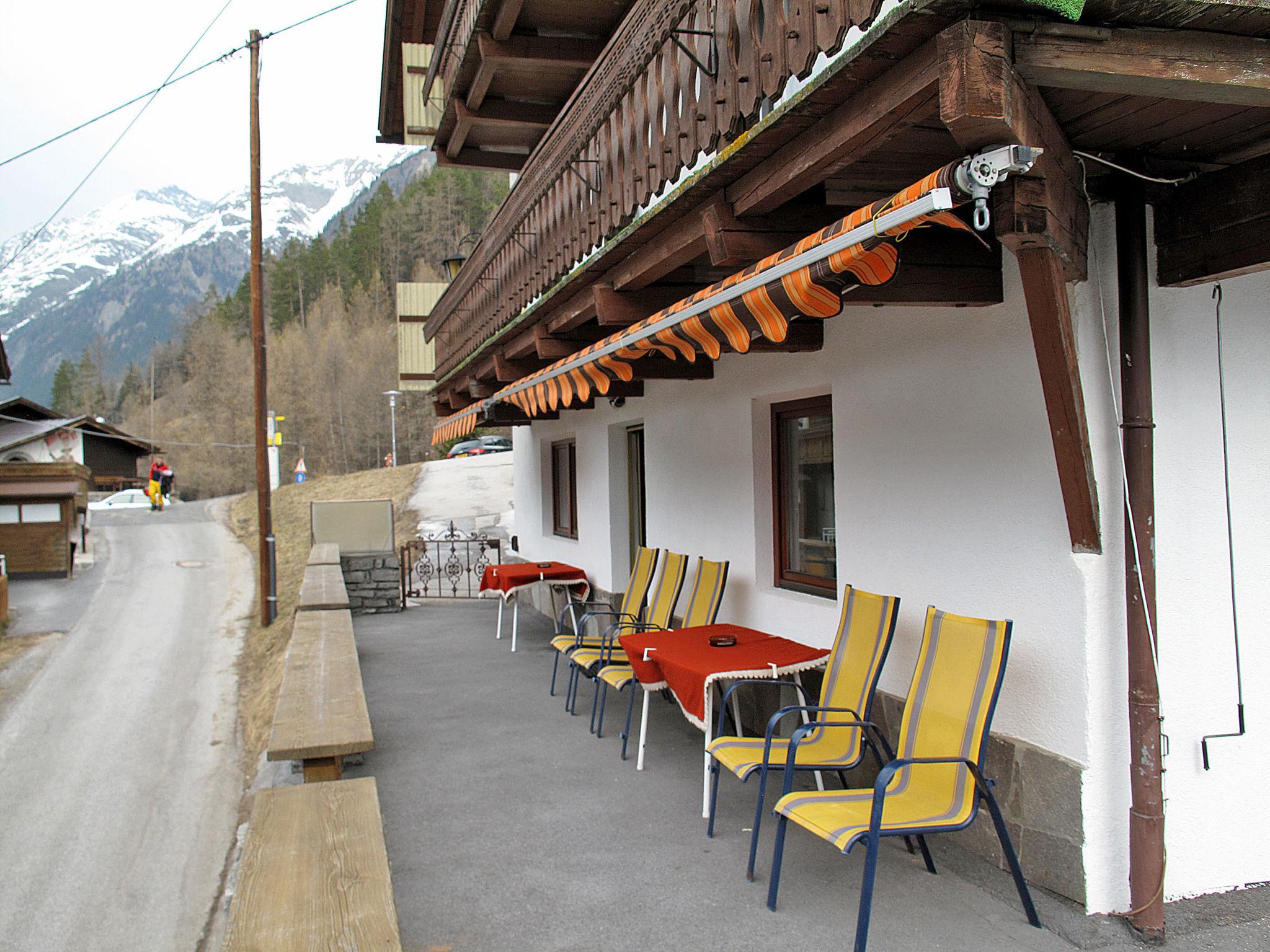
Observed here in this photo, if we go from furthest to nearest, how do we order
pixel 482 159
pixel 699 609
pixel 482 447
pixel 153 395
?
pixel 153 395 → pixel 482 447 → pixel 482 159 → pixel 699 609

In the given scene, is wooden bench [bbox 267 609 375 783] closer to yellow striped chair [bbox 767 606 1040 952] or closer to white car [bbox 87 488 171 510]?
yellow striped chair [bbox 767 606 1040 952]

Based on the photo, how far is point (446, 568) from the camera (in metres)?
16.6

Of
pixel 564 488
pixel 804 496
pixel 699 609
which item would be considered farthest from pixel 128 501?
pixel 804 496

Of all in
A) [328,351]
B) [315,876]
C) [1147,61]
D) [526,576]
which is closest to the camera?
[1147,61]

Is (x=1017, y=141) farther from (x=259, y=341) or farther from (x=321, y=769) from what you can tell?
(x=259, y=341)

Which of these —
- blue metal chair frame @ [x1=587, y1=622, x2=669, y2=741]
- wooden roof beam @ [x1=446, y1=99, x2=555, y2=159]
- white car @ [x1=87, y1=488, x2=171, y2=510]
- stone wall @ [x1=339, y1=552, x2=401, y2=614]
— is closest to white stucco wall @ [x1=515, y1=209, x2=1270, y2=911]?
blue metal chair frame @ [x1=587, y1=622, x2=669, y2=741]

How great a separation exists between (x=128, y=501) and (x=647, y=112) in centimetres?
4313

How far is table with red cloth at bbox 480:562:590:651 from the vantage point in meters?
9.09

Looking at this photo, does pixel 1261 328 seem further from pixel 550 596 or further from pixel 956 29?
pixel 550 596

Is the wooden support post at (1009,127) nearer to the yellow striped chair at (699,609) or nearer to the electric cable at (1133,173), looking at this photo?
the electric cable at (1133,173)

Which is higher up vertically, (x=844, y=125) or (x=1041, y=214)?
(x=844, y=125)

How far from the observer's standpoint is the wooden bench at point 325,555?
12211 millimetres

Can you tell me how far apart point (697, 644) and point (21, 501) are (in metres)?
21.7

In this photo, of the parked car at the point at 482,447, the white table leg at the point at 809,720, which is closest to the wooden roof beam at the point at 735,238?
the white table leg at the point at 809,720
